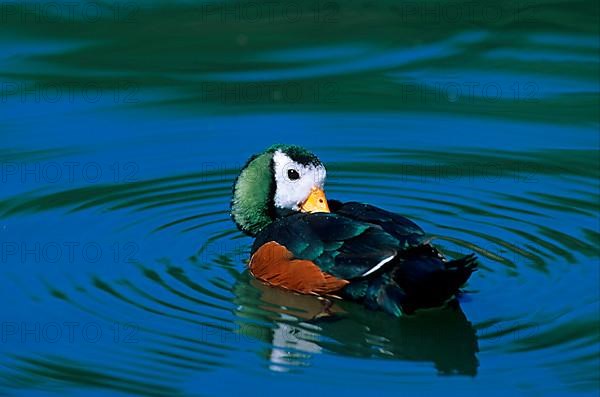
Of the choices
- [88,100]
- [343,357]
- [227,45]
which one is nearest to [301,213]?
[343,357]

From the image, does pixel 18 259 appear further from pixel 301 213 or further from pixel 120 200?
pixel 301 213

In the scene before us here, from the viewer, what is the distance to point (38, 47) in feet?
45.6

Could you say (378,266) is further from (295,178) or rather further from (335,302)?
(295,178)

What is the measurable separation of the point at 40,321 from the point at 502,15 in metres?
7.58

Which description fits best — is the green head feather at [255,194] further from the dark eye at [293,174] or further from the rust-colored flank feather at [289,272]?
the rust-colored flank feather at [289,272]

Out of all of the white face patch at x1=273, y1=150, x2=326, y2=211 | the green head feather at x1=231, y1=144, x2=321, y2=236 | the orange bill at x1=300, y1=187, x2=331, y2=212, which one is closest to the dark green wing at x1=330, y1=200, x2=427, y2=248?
the orange bill at x1=300, y1=187, x2=331, y2=212

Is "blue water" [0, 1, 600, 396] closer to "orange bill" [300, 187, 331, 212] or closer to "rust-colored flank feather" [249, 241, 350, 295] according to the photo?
"rust-colored flank feather" [249, 241, 350, 295]

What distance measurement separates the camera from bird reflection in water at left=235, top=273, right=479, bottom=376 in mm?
8258

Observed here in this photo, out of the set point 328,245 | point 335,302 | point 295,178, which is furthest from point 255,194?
point 335,302

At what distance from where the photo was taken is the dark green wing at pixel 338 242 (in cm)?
877

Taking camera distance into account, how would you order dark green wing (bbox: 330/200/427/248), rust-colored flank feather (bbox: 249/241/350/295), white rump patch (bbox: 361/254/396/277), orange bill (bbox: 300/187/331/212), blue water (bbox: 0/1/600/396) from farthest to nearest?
orange bill (bbox: 300/187/331/212), rust-colored flank feather (bbox: 249/241/350/295), dark green wing (bbox: 330/200/427/248), white rump patch (bbox: 361/254/396/277), blue water (bbox: 0/1/600/396)

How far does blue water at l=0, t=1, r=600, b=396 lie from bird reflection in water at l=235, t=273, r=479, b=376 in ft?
0.06

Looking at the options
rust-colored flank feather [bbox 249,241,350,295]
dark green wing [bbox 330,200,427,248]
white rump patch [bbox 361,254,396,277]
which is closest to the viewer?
white rump patch [bbox 361,254,396,277]

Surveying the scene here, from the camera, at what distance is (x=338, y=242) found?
903 centimetres
